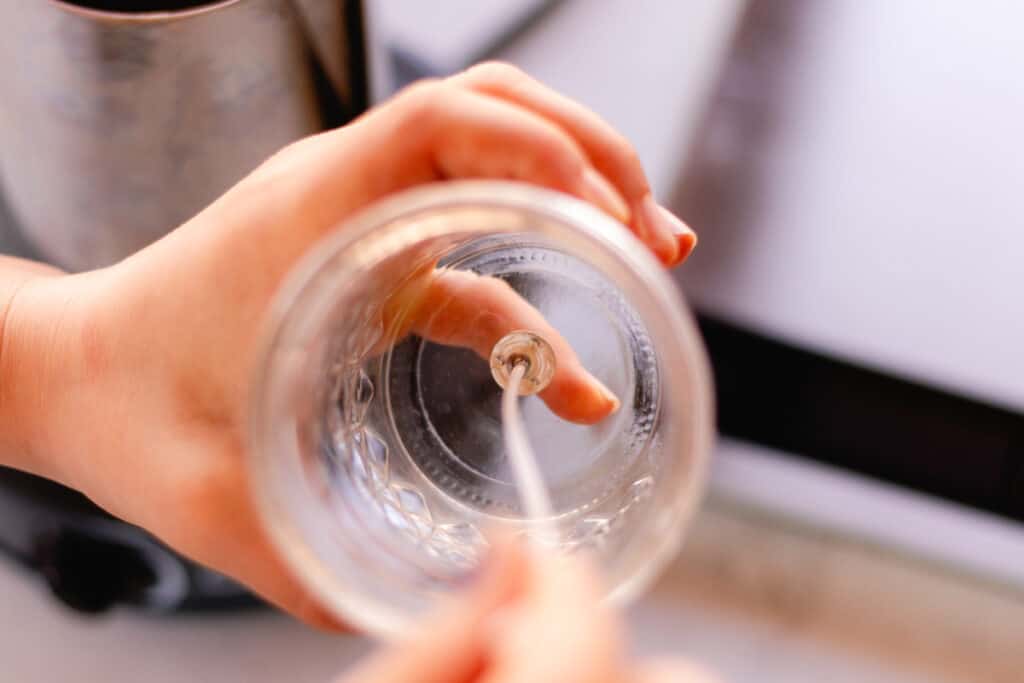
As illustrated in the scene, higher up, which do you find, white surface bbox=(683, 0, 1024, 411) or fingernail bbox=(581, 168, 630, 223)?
fingernail bbox=(581, 168, 630, 223)

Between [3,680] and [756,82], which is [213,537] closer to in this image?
[3,680]

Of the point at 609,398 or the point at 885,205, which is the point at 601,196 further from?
the point at 885,205

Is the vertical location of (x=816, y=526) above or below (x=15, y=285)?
below

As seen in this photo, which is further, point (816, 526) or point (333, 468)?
point (816, 526)

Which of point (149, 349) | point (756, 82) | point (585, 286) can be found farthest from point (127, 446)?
point (756, 82)

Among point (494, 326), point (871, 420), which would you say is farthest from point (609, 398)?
point (871, 420)

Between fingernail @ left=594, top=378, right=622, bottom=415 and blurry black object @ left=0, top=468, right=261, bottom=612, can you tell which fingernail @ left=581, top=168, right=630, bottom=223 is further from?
blurry black object @ left=0, top=468, right=261, bottom=612

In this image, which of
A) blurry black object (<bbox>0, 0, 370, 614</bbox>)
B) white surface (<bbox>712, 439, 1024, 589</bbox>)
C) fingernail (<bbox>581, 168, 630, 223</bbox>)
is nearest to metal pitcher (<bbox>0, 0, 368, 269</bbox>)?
blurry black object (<bbox>0, 0, 370, 614</bbox>)
